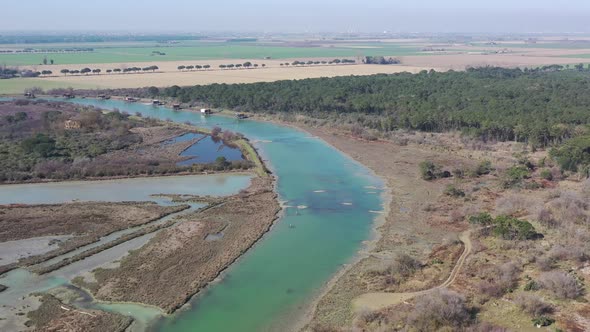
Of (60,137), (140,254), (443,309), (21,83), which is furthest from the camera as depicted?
(21,83)

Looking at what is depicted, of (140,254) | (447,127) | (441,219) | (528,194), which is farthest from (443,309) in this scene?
(447,127)

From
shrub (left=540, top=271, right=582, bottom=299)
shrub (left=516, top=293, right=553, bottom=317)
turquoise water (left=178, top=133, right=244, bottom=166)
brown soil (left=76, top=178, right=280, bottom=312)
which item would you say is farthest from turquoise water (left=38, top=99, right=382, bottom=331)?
shrub (left=540, top=271, right=582, bottom=299)

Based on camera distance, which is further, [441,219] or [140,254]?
[441,219]

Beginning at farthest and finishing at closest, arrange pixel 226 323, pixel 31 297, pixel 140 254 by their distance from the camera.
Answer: pixel 140 254 < pixel 31 297 < pixel 226 323

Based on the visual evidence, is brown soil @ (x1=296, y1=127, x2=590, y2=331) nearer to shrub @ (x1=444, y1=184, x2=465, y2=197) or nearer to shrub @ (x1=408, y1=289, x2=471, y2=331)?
shrub @ (x1=444, y1=184, x2=465, y2=197)

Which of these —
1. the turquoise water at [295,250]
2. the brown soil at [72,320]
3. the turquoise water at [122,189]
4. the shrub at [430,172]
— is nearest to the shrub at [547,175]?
the shrub at [430,172]

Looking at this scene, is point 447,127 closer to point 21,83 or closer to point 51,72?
point 21,83
